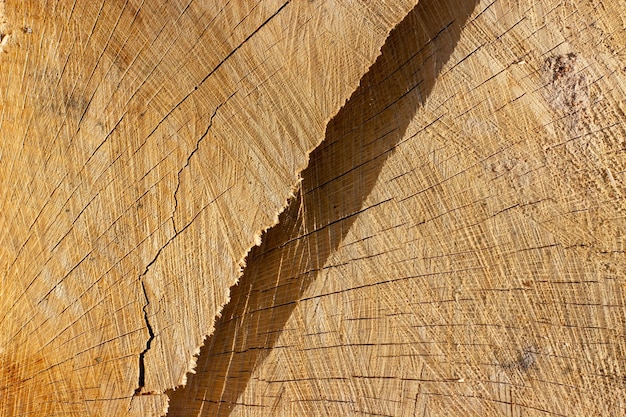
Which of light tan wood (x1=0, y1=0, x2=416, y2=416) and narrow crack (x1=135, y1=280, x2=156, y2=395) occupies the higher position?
light tan wood (x1=0, y1=0, x2=416, y2=416)

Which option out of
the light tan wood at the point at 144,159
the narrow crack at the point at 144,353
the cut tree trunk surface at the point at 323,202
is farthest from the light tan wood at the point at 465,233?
the narrow crack at the point at 144,353

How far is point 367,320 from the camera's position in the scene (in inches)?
63.6

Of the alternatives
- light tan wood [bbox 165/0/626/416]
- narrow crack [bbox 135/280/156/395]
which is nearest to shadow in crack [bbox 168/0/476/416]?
light tan wood [bbox 165/0/626/416]

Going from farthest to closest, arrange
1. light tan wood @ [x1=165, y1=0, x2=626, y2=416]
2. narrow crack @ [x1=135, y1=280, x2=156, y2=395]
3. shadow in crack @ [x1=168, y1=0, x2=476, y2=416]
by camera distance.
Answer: narrow crack @ [x1=135, y1=280, x2=156, y2=395], shadow in crack @ [x1=168, y1=0, x2=476, y2=416], light tan wood @ [x1=165, y1=0, x2=626, y2=416]

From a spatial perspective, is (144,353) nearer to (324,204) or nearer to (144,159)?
(144,159)

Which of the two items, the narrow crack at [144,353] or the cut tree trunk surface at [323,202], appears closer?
the cut tree trunk surface at [323,202]

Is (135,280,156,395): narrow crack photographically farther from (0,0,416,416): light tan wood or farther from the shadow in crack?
the shadow in crack

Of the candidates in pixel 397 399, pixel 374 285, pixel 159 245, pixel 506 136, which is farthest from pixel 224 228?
pixel 506 136

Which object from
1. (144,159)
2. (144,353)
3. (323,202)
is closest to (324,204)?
(323,202)

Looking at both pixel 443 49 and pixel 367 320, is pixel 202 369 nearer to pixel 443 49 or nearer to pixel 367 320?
pixel 367 320

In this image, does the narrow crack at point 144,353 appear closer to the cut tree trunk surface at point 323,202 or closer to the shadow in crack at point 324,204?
the cut tree trunk surface at point 323,202

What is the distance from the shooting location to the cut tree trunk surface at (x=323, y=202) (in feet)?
A: 4.78

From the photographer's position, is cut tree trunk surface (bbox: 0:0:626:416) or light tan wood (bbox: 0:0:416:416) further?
light tan wood (bbox: 0:0:416:416)

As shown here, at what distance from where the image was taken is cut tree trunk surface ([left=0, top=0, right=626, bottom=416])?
1.46 meters
